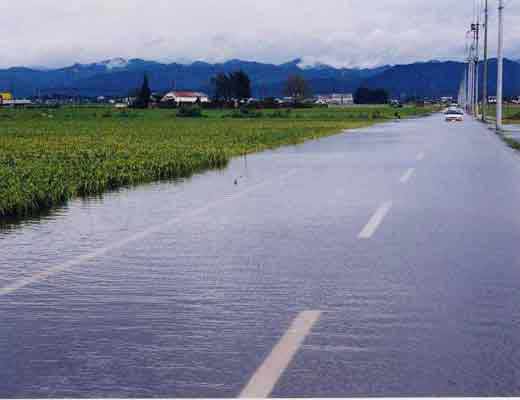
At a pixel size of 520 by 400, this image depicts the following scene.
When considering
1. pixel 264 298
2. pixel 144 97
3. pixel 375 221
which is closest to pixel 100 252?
pixel 264 298

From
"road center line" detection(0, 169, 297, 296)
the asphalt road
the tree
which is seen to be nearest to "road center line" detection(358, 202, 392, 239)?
the asphalt road

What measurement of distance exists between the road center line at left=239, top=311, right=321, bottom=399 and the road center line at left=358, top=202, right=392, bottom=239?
430 centimetres

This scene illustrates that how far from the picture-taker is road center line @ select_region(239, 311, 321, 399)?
5281 millimetres

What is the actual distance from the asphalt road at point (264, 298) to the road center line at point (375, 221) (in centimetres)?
4

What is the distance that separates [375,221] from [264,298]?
5.12m

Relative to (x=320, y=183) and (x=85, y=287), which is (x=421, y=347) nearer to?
(x=85, y=287)

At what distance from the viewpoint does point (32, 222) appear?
1287 cm

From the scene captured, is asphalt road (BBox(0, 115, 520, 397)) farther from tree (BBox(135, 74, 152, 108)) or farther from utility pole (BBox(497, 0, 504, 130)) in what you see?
tree (BBox(135, 74, 152, 108))

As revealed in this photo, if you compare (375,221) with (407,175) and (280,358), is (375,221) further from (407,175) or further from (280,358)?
(407,175)

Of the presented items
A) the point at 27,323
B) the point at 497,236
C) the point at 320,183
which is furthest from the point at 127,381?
the point at 320,183

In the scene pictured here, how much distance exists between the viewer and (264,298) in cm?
772

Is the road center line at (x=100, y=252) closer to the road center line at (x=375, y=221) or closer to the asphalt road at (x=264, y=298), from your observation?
the asphalt road at (x=264, y=298)

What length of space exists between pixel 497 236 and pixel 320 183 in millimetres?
7499

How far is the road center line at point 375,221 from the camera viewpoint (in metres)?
11.4
